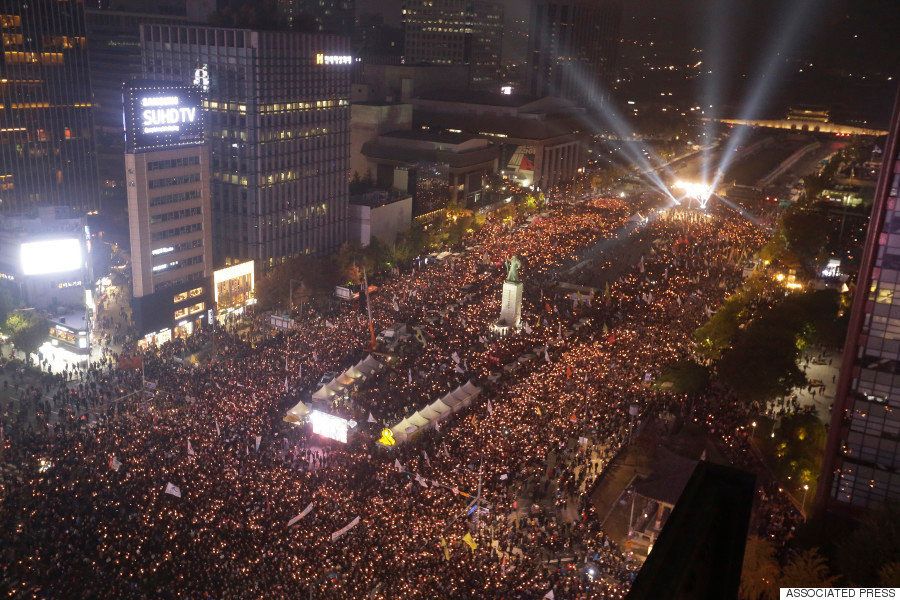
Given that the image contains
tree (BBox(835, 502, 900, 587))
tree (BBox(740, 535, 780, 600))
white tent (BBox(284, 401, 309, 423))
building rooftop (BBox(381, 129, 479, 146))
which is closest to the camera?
tree (BBox(835, 502, 900, 587))

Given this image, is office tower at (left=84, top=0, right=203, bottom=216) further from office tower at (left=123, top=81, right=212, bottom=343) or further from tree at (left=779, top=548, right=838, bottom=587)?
tree at (left=779, top=548, right=838, bottom=587)

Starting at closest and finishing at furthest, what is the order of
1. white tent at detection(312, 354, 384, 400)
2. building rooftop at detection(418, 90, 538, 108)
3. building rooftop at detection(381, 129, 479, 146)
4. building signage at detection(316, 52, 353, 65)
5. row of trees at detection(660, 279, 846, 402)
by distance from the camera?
white tent at detection(312, 354, 384, 400), row of trees at detection(660, 279, 846, 402), building signage at detection(316, 52, 353, 65), building rooftop at detection(381, 129, 479, 146), building rooftop at detection(418, 90, 538, 108)

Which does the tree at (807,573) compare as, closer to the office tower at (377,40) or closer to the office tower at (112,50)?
the office tower at (112,50)

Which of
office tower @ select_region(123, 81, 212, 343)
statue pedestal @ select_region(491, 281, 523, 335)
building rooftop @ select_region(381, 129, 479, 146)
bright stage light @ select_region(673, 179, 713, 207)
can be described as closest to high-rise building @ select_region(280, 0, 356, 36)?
building rooftop @ select_region(381, 129, 479, 146)

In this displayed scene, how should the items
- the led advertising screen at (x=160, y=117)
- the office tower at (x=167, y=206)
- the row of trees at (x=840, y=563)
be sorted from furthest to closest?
1. the office tower at (x=167, y=206)
2. the led advertising screen at (x=160, y=117)
3. the row of trees at (x=840, y=563)

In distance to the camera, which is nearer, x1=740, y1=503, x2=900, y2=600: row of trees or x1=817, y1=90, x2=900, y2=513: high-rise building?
x1=740, y1=503, x2=900, y2=600: row of trees

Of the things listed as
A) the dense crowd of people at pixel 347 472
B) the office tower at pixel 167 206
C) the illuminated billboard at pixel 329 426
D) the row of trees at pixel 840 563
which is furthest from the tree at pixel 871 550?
the office tower at pixel 167 206
